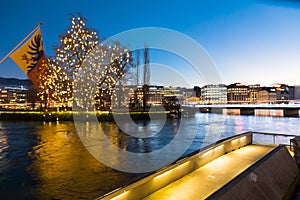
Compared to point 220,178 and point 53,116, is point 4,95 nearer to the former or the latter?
point 53,116

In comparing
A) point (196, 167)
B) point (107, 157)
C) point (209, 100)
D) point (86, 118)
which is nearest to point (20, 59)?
point (86, 118)

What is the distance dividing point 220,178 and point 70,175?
318 cm

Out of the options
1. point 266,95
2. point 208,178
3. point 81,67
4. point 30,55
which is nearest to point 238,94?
point 266,95

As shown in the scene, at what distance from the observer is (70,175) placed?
222 inches

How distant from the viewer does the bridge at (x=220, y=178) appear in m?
3.74

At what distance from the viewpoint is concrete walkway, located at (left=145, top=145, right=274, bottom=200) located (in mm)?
4223

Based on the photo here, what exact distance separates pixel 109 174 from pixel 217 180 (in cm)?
232

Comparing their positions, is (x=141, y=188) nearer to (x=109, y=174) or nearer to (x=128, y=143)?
(x=109, y=174)

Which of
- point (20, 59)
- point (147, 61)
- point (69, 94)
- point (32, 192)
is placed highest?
point (147, 61)

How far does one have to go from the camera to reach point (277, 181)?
5293 millimetres

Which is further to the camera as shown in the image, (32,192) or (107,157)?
(107,157)

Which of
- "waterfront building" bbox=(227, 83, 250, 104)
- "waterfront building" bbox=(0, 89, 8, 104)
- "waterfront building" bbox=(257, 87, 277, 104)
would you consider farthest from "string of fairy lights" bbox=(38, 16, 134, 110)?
"waterfront building" bbox=(257, 87, 277, 104)

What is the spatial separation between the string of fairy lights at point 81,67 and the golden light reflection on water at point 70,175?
13.6 meters

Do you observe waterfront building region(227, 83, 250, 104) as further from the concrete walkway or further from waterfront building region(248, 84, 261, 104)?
the concrete walkway
